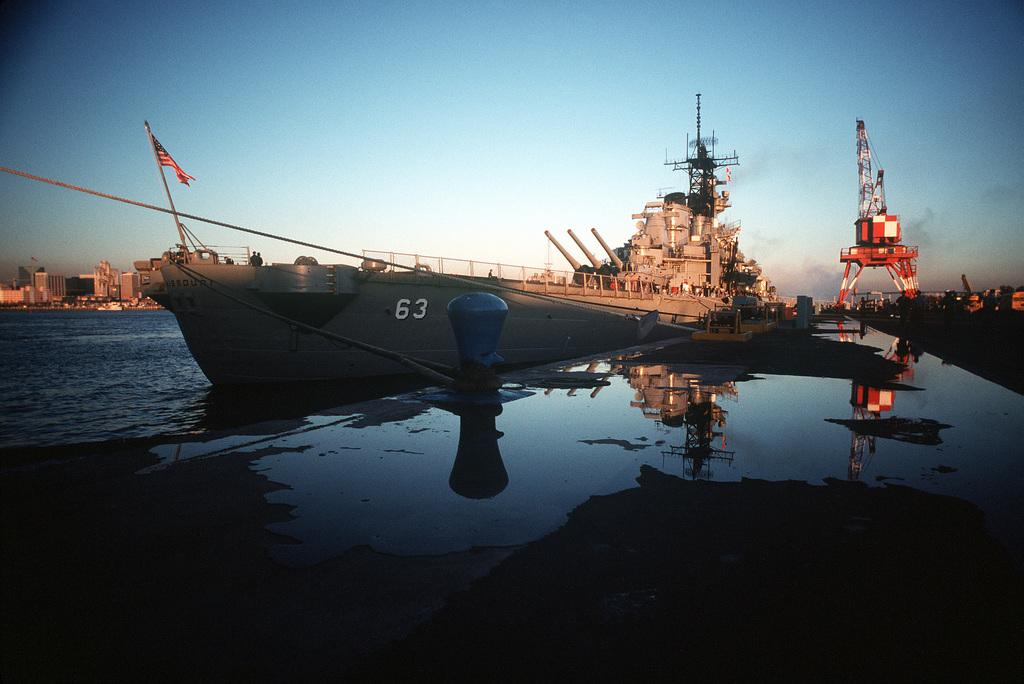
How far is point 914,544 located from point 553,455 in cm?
274

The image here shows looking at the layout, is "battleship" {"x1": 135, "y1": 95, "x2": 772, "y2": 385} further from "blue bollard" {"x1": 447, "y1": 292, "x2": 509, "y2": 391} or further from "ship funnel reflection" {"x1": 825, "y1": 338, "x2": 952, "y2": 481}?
"ship funnel reflection" {"x1": 825, "y1": 338, "x2": 952, "y2": 481}

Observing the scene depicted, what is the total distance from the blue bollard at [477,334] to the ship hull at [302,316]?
4.45 meters

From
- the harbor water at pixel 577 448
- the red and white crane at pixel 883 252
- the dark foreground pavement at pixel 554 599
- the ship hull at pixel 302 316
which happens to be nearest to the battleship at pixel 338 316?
the ship hull at pixel 302 316

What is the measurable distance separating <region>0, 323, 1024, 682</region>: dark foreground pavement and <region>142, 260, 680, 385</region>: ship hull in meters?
9.88

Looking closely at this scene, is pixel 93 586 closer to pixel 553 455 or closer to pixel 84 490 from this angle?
pixel 84 490

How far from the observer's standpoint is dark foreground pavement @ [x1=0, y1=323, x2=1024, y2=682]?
1876 millimetres

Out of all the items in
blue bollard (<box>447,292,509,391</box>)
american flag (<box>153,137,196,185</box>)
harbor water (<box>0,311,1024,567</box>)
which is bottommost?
harbor water (<box>0,311,1024,567</box>)

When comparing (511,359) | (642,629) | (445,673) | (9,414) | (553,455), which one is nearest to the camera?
(445,673)

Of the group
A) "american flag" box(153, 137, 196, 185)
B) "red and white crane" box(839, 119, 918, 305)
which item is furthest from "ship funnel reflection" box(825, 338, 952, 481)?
"red and white crane" box(839, 119, 918, 305)

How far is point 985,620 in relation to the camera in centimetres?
206

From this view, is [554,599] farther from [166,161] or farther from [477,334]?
[166,161]

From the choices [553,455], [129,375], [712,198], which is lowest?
[129,375]

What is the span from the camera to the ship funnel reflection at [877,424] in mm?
4863

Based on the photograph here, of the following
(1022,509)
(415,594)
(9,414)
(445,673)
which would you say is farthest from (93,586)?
(9,414)
